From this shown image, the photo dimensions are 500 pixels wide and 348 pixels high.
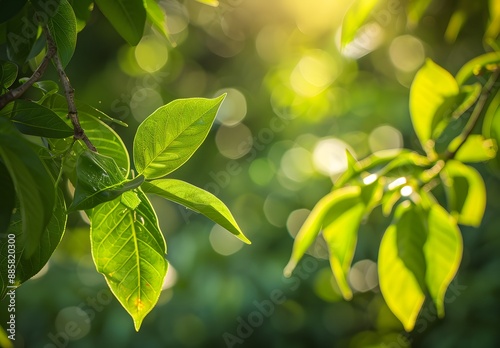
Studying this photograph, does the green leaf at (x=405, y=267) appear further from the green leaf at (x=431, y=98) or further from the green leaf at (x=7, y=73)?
the green leaf at (x=7, y=73)

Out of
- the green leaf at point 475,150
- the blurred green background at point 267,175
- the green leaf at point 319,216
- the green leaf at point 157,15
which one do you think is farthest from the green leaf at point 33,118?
the blurred green background at point 267,175

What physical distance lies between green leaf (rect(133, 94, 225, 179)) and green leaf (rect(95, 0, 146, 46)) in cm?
6

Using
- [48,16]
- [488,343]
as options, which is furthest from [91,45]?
[48,16]

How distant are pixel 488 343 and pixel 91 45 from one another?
67.7 inches

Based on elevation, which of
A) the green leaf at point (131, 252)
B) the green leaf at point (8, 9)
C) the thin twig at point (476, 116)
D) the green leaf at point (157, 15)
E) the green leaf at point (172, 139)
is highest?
the green leaf at point (8, 9)

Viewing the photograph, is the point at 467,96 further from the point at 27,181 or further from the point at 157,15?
the point at 27,181

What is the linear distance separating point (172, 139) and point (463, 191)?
36 centimetres

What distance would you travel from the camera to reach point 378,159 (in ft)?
1.91

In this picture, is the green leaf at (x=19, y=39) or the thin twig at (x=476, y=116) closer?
the green leaf at (x=19, y=39)

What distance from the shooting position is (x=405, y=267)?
545 millimetres

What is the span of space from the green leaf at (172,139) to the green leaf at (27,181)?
8 cm

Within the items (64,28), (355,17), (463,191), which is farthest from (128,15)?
(463,191)

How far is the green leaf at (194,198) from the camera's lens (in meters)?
0.34

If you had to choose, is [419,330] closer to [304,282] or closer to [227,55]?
[304,282]
